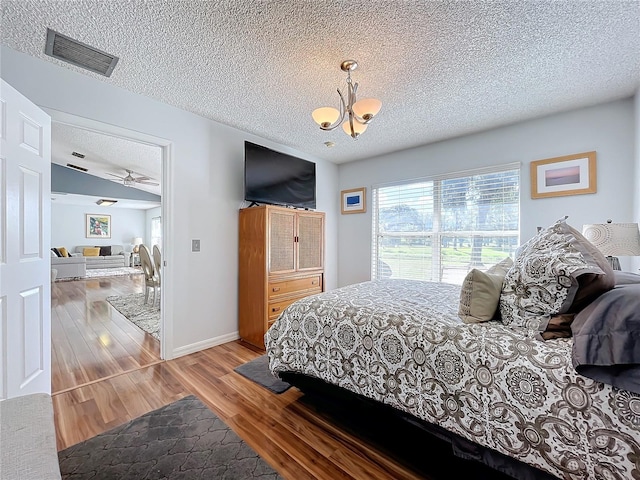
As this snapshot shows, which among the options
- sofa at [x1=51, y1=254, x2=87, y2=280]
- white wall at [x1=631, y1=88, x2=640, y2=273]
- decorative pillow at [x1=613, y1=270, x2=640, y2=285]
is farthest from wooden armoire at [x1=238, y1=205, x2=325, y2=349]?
sofa at [x1=51, y1=254, x2=87, y2=280]

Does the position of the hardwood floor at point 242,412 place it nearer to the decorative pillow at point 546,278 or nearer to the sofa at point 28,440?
the decorative pillow at point 546,278

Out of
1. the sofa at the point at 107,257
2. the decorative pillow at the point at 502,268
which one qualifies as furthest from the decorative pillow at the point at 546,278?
the sofa at the point at 107,257

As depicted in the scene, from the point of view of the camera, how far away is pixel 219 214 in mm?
3047

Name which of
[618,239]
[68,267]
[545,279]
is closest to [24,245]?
[545,279]

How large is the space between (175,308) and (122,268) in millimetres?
9038

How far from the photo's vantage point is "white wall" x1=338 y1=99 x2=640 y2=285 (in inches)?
95.2

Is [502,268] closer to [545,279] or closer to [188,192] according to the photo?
[545,279]

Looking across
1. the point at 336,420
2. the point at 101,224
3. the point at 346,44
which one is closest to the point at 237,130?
the point at 346,44

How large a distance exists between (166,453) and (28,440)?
0.96m

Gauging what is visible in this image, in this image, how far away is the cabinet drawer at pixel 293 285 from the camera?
117 inches

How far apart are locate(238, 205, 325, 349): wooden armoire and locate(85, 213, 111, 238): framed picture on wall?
10031mm

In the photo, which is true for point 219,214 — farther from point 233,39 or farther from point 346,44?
point 346,44

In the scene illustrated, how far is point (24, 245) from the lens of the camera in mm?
1636

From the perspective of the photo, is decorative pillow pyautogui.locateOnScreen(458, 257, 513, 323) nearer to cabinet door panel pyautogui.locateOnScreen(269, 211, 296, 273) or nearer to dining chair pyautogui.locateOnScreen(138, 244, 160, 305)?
cabinet door panel pyautogui.locateOnScreen(269, 211, 296, 273)
